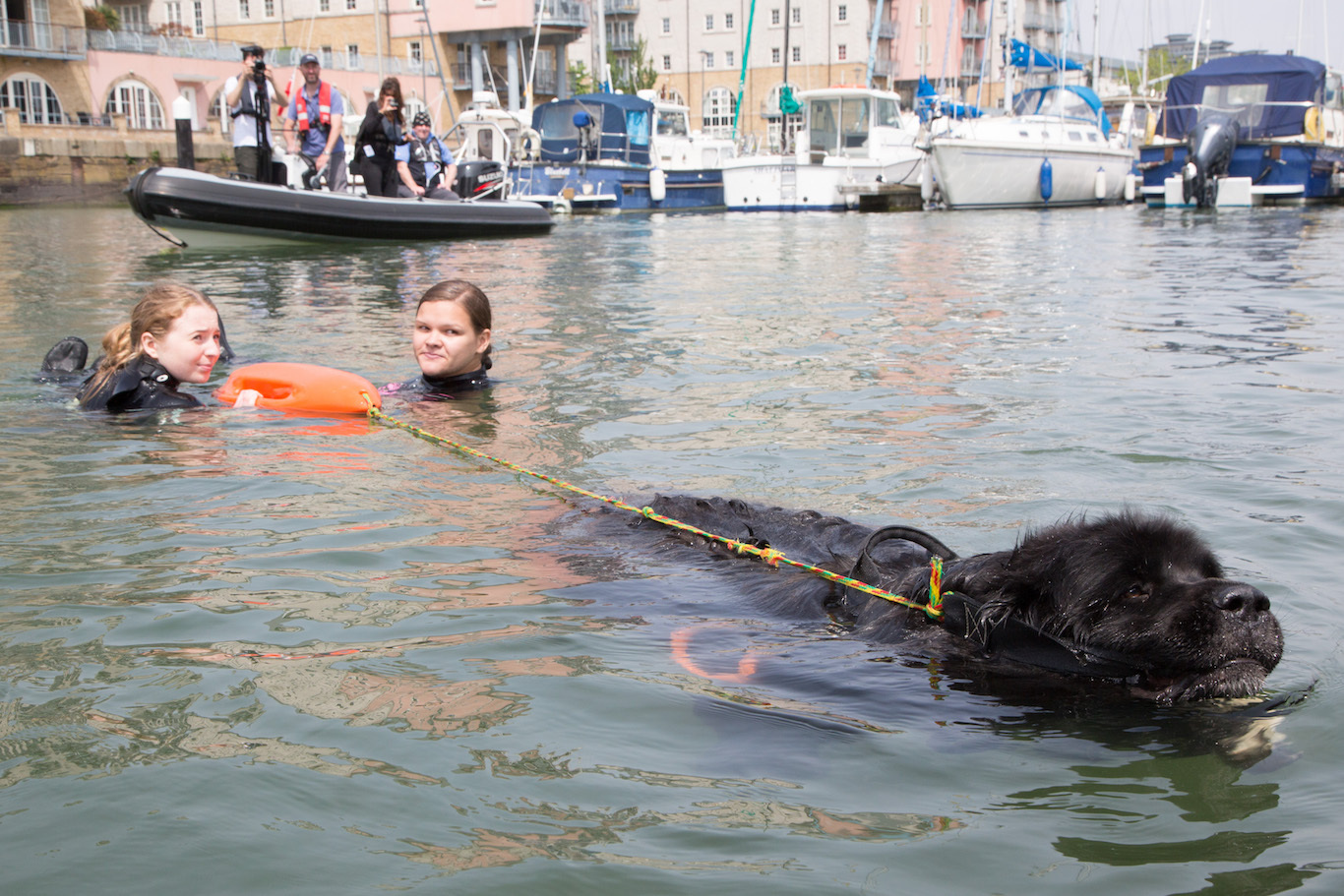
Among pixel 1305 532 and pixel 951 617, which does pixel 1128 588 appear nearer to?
pixel 951 617

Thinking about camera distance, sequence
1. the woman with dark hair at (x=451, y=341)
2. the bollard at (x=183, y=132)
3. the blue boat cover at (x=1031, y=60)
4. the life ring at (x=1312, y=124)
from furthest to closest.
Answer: the blue boat cover at (x=1031, y=60), the life ring at (x=1312, y=124), the bollard at (x=183, y=132), the woman with dark hair at (x=451, y=341)

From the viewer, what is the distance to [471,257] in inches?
680

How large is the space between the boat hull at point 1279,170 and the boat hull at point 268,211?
2233cm

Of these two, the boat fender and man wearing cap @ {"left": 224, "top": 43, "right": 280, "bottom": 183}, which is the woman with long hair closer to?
man wearing cap @ {"left": 224, "top": 43, "right": 280, "bottom": 183}

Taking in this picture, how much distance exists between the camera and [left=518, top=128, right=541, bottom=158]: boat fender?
32.8 meters

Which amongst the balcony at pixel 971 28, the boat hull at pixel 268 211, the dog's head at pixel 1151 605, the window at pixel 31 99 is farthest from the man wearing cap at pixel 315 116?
the balcony at pixel 971 28

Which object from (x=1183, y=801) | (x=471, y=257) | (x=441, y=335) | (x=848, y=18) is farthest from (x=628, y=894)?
(x=848, y=18)

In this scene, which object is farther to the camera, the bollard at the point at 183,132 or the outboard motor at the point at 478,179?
the outboard motor at the point at 478,179

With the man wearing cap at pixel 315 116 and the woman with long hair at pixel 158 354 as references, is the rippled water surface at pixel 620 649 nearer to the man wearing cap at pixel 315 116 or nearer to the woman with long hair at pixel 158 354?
the woman with long hair at pixel 158 354

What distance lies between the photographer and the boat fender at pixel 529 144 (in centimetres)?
3284

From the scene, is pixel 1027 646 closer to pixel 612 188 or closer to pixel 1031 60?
pixel 612 188

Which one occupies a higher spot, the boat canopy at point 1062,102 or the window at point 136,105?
the window at point 136,105

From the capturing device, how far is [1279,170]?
31.2 metres

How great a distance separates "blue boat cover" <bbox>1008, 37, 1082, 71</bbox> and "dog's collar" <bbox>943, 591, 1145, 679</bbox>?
142ft
